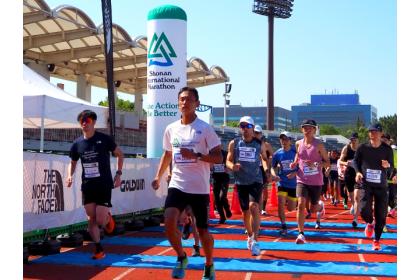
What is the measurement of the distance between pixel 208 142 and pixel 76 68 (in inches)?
1217

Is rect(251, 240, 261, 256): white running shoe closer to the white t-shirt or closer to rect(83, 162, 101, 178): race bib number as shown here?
rect(83, 162, 101, 178): race bib number

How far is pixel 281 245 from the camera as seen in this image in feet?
32.1

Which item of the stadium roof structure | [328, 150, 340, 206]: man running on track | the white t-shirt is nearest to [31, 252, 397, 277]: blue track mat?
the white t-shirt

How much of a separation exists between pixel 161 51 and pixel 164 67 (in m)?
0.40

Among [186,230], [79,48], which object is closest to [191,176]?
[186,230]

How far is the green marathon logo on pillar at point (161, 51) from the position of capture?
14.5 meters

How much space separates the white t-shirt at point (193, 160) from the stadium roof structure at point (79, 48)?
18452 millimetres

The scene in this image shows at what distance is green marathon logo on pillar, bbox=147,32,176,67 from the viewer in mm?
14500

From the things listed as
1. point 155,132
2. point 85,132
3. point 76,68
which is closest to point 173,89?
point 155,132

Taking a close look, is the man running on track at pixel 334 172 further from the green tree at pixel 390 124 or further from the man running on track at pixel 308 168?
the green tree at pixel 390 124
